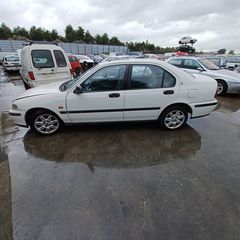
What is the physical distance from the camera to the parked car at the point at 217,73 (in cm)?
850

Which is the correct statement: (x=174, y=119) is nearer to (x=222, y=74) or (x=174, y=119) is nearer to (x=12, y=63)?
(x=222, y=74)

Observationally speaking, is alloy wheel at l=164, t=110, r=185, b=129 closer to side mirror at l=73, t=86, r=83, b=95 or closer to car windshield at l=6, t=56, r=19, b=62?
side mirror at l=73, t=86, r=83, b=95

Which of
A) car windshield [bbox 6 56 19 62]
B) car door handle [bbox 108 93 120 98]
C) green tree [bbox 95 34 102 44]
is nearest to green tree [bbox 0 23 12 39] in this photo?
green tree [bbox 95 34 102 44]

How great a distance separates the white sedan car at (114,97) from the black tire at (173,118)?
0.08 feet

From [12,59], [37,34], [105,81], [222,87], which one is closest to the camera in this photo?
[105,81]

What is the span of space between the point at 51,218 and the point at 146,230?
1.14 metres

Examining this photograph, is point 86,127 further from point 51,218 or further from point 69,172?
point 51,218

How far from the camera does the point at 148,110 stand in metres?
4.72

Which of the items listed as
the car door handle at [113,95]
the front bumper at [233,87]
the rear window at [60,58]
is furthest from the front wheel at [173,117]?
the rear window at [60,58]

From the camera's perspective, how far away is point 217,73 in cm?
880

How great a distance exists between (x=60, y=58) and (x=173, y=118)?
5735mm

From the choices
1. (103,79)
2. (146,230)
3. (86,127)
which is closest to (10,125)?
(86,127)

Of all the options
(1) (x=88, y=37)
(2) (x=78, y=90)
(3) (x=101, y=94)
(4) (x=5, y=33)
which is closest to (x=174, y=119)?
(3) (x=101, y=94)

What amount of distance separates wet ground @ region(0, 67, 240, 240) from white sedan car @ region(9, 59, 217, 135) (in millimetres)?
432
